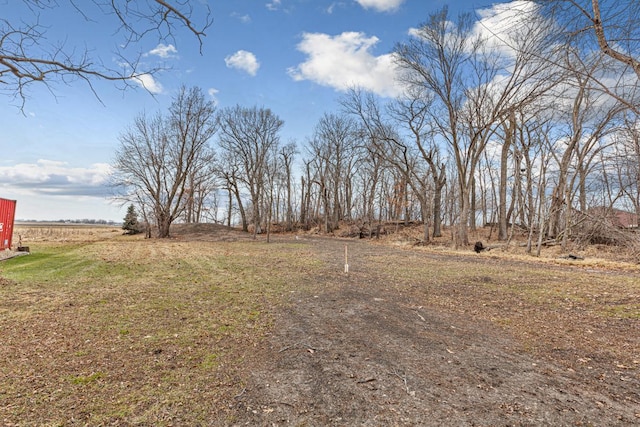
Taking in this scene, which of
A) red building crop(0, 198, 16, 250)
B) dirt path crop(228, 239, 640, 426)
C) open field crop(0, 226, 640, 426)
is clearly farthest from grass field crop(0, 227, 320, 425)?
red building crop(0, 198, 16, 250)

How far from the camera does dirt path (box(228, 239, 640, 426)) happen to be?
8.27 feet

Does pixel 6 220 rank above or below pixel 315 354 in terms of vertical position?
above

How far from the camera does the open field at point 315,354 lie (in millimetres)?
2564

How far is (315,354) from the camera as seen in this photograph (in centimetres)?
368

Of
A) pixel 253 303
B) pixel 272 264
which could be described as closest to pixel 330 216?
pixel 272 264

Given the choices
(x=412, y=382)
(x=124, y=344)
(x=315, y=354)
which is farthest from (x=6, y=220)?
(x=412, y=382)

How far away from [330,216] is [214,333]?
112ft

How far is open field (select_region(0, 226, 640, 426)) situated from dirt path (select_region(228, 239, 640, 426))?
17 mm

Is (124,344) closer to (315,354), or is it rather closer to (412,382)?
(315,354)

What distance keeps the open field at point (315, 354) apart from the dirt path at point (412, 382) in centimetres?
2

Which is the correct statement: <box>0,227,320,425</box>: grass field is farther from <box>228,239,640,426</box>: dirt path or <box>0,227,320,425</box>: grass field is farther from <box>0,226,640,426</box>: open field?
<box>228,239,640,426</box>: dirt path

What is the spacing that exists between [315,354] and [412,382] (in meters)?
1.12

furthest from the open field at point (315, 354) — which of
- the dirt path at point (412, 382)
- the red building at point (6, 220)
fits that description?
the red building at point (6, 220)

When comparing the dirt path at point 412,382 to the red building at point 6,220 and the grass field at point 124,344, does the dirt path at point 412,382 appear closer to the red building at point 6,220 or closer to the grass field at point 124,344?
the grass field at point 124,344
